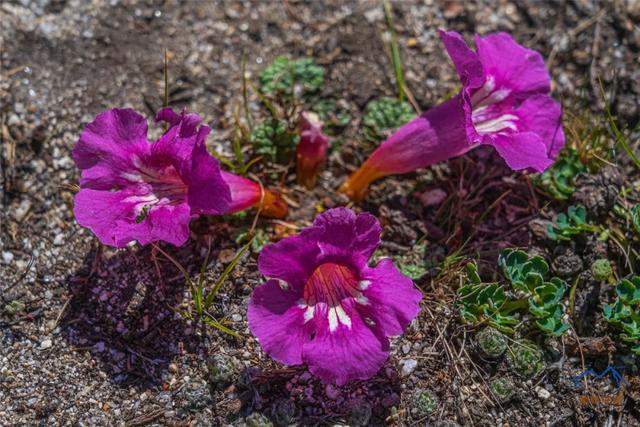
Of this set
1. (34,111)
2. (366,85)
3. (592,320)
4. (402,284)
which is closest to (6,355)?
(34,111)

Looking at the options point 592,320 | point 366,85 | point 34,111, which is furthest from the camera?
point 366,85

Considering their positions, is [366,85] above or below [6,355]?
above

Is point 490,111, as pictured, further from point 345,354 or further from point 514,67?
point 345,354

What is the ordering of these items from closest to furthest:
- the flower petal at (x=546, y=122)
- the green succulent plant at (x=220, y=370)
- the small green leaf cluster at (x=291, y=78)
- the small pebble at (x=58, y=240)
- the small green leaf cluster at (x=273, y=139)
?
the green succulent plant at (x=220, y=370) → the flower petal at (x=546, y=122) → the small pebble at (x=58, y=240) → the small green leaf cluster at (x=273, y=139) → the small green leaf cluster at (x=291, y=78)

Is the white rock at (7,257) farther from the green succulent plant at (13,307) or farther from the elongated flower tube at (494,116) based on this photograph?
the elongated flower tube at (494,116)

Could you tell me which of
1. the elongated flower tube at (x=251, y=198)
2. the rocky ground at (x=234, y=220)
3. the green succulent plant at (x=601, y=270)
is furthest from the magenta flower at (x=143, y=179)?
the green succulent plant at (x=601, y=270)

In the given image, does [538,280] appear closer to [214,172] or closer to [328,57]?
[214,172]

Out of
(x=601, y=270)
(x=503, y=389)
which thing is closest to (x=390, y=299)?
(x=503, y=389)
